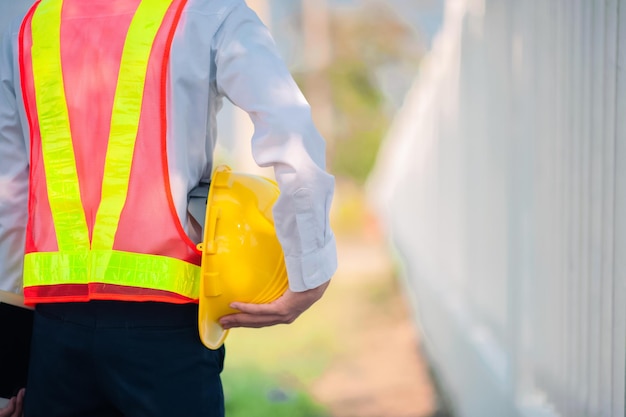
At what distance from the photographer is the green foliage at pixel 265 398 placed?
16.5 feet

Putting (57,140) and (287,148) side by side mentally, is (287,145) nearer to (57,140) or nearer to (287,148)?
(287,148)

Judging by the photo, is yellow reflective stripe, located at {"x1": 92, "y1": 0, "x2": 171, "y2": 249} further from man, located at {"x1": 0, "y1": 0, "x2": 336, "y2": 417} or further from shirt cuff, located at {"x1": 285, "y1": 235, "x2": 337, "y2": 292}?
shirt cuff, located at {"x1": 285, "y1": 235, "x2": 337, "y2": 292}

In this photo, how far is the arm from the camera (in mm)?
2135

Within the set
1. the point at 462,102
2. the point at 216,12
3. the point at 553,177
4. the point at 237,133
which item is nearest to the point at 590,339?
the point at 553,177

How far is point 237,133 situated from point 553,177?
20.2 m

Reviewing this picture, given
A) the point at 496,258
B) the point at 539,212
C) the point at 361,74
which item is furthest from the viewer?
the point at 361,74

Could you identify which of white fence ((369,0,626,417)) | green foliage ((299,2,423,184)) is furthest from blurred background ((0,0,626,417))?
green foliage ((299,2,423,184))

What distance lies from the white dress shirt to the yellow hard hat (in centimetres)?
9

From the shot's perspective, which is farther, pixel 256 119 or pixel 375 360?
pixel 375 360

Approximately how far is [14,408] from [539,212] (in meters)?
1.97

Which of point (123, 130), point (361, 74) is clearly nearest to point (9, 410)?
point (123, 130)

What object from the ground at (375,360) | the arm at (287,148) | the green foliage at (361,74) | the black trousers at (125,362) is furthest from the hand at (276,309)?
the green foliage at (361,74)

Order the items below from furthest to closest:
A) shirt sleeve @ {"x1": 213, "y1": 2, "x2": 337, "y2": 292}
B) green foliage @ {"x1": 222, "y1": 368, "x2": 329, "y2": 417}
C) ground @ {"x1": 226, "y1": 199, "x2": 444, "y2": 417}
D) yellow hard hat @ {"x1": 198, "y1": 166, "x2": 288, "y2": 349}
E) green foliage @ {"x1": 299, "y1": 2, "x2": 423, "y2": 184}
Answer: green foliage @ {"x1": 299, "y1": 2, "x2": 423, "y2": 184} < ground @ {"x1": 226, "y1": 199, "x2": 444, "y2": 417} < green foliage @ {"x1": 222, "y1": 368, "x2": 329, "y2": 417} < yellow hard hat @ {"x1": 198, "y1": 166, "x2": 288, "y2": 349} < shirt sleeve @ {"x1": 213, "y1": 2, "x2": 337, "y2": 292}

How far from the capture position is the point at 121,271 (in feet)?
7.20
